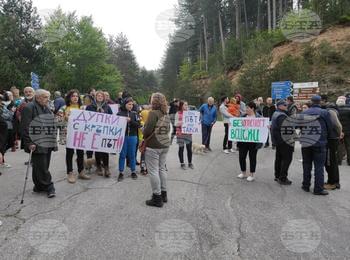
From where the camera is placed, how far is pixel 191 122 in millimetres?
10570

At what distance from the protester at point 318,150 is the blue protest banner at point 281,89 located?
16.2 metres

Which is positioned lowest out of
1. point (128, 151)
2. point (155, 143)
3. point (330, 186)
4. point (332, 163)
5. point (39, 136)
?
point (330, 186)

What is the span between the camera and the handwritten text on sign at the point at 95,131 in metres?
7.20

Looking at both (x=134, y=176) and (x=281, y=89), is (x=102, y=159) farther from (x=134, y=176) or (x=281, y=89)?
(x=281, y=89)

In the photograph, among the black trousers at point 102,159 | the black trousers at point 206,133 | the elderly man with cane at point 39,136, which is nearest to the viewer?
the elderly man with cane at point 39,136

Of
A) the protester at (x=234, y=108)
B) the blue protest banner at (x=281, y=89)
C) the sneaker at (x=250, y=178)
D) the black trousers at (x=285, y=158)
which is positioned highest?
the blue protest banner at (x=281, y=89)

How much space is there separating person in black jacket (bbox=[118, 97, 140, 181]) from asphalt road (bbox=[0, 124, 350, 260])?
0.38 m

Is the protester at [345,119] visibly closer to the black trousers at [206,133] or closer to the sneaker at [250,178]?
the sneaker at [250,178]

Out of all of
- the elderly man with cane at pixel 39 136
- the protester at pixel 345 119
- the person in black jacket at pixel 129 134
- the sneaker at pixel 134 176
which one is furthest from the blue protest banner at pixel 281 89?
the elderly man with cane at pixel 39 136

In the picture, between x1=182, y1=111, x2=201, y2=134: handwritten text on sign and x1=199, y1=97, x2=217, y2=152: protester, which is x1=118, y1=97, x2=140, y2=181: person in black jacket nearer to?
x1=182, y1=111, x2=201, y2=134: handwritten text on sign

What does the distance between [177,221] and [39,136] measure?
3067 mm

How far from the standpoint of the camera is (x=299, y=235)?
4770 millimetres

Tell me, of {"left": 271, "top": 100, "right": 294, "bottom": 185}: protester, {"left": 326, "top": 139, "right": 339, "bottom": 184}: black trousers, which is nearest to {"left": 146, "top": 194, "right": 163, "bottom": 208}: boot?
{"left": 271, "top": 100, "right": 294, "bottom": 185}: protester

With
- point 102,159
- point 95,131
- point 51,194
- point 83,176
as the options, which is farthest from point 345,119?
point 51,194
